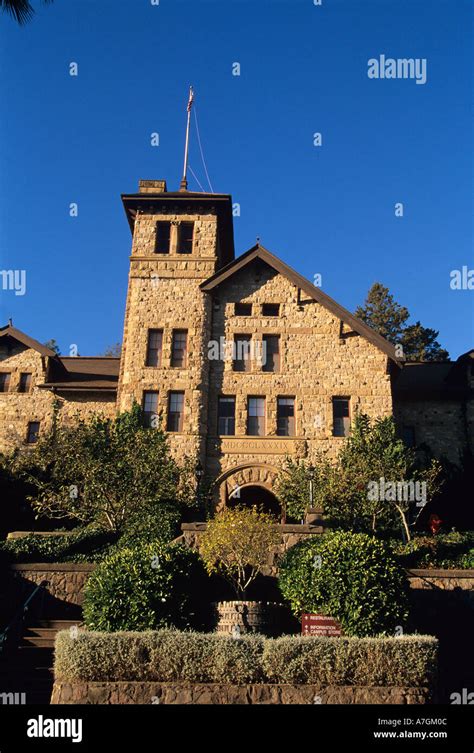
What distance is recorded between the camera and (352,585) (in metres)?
14.2

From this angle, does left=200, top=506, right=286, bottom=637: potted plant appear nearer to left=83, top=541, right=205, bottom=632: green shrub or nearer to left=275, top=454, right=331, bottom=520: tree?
left=83, top=541, right=205, bottom=632: green shrub

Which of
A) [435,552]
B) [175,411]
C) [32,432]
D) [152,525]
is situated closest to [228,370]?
[175,411]

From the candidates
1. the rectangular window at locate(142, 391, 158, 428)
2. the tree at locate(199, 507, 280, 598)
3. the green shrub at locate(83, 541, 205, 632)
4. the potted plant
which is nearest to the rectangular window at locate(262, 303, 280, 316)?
the rectangular window at locate(142, 391, 158, 428)

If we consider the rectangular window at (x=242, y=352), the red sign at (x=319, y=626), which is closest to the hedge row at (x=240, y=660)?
the red sign at (x=319, y=626)

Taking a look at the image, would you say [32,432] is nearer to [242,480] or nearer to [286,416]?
[242,480]

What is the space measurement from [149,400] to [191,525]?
10.0 meters

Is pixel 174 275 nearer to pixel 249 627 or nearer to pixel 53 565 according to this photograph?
pixel 53 565

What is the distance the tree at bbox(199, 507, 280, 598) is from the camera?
16.4 metres

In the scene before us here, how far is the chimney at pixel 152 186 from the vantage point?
3183 cm

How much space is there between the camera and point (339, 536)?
1559 cm

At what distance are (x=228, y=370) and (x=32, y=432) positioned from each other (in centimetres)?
976

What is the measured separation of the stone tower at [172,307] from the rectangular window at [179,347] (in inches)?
1.7

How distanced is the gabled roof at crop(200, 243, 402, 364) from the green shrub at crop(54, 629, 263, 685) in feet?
58.6

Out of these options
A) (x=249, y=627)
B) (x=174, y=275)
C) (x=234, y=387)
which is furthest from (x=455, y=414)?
(x=249, y=627)
